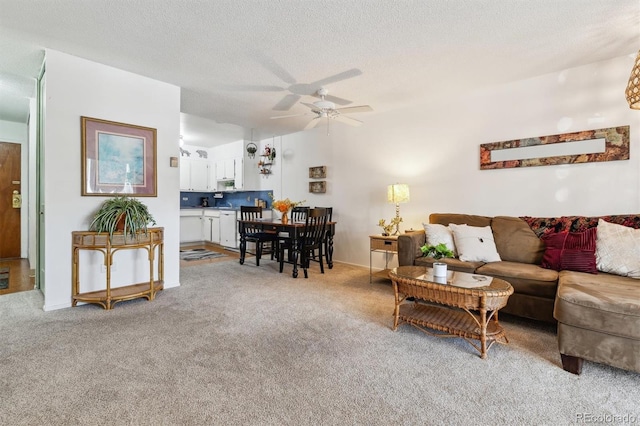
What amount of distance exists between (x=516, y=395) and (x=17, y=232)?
24.9 ft

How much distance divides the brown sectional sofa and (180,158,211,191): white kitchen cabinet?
597cm

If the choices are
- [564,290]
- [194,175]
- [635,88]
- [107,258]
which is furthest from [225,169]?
[635,88]

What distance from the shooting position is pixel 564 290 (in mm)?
2061

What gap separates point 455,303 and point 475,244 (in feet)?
3.95

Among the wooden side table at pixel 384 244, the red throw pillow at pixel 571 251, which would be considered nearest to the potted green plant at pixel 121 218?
the wooden side table at pixel 384 244

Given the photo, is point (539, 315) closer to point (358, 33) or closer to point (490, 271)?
point (490, 271)

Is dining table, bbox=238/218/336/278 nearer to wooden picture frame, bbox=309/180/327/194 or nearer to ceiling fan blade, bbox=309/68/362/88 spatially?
wooden picture frame, bbox=309/180/327/194

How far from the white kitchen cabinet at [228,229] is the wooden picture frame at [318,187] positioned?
1.88m

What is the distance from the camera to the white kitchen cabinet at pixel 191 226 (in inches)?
277

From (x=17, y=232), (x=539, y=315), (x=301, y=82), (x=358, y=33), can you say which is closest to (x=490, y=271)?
(x=539, y=315)

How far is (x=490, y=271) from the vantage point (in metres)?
2.84

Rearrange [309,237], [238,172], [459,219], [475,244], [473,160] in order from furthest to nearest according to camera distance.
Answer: [238,172]
[309,237]
[473,160]
[459,219]
[475,244]

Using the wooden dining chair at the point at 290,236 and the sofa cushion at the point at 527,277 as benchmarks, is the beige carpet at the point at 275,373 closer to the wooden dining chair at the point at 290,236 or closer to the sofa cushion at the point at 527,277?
the sofa cushion at the point at 527,277

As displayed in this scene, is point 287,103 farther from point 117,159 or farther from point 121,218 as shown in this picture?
point 121,218
